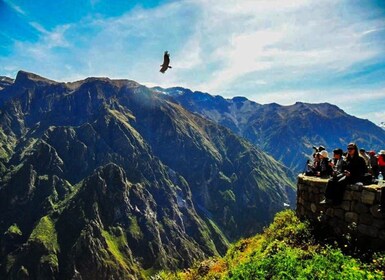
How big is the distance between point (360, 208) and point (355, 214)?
1.17 feet

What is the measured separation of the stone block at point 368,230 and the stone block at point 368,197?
0.91 meters

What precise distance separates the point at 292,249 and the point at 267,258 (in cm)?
122

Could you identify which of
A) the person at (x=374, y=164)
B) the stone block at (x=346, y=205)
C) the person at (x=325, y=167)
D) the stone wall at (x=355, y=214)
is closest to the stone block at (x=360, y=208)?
the stone wall at (x=355, y=214)

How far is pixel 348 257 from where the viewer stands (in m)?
13.4

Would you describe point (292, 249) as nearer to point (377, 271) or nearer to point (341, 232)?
point (341, 232)

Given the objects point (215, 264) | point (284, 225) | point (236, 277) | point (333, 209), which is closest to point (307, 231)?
point (333, 209)

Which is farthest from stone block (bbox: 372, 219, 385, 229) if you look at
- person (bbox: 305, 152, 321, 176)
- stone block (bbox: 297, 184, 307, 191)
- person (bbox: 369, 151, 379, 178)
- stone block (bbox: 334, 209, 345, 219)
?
person (bbox: 369, 151, 379, 178)

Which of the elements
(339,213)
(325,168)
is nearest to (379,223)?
(339,213)

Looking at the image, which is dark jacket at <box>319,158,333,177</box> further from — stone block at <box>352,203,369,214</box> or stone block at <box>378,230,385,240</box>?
stone block at <box>378,230,385,240</box>

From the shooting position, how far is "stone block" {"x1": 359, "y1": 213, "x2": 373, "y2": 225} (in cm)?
1413

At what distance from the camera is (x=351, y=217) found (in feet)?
49.3

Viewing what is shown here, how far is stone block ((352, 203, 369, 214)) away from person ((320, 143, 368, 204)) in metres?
0.73

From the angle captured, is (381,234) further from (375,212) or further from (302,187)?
(302,187)

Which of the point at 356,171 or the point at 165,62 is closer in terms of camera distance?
the point at 165,62
